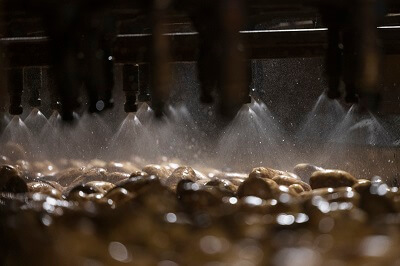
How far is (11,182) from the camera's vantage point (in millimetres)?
1938

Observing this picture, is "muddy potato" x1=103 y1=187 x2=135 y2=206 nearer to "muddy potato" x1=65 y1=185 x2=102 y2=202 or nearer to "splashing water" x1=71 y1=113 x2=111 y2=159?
"muddy potato" x1=65 y1=185 x2=102 y2=202

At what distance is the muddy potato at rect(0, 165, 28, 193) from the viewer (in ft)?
6.26

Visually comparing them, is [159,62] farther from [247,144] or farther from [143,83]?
[247,144]

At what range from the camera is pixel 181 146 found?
4.50m

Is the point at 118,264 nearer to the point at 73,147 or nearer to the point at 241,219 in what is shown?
the point at 241,219

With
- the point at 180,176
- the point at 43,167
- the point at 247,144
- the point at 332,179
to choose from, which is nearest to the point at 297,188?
the point at 332,179

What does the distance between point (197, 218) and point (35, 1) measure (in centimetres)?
51

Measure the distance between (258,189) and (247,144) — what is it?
8.09 ft

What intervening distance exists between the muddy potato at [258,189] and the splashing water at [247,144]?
2.22 meters

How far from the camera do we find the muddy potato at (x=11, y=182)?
191 centimetres

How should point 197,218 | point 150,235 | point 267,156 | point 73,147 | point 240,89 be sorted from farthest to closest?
point 73,147, point 267,156, point 240,89, point 197,218, point 150,235

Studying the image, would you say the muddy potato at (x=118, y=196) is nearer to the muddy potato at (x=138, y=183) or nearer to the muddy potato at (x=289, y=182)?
the muddy potato at (x=138, y=183)

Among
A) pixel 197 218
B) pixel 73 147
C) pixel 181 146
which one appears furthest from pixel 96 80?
pixel 73 147

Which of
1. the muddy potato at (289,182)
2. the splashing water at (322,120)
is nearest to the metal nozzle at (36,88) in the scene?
the splashing water at (322,120)
